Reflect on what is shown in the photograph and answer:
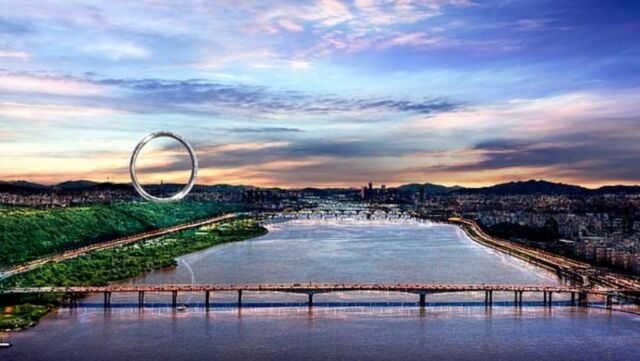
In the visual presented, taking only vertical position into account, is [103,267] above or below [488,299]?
above

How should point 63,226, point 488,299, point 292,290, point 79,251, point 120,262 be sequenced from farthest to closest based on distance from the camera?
point 63,226, point 79,251, point 120,262, point 488,299, point 292,290

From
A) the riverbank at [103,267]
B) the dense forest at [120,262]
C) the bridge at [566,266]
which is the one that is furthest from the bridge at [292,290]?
the bridge at [566,266]

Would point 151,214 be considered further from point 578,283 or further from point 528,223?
point 578,283

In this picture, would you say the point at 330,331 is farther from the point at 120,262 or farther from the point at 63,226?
the point at 63,226

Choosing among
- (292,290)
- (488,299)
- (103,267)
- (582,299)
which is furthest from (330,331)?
(103,267)

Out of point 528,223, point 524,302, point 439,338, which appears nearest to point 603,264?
point 524,302

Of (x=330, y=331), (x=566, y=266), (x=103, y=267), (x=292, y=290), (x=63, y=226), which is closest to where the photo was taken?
(x=330, y=331)

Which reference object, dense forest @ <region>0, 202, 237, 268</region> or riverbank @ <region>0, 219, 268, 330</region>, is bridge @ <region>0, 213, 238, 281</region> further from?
dense forest @ <region>0, 202, 237, 268</region>
